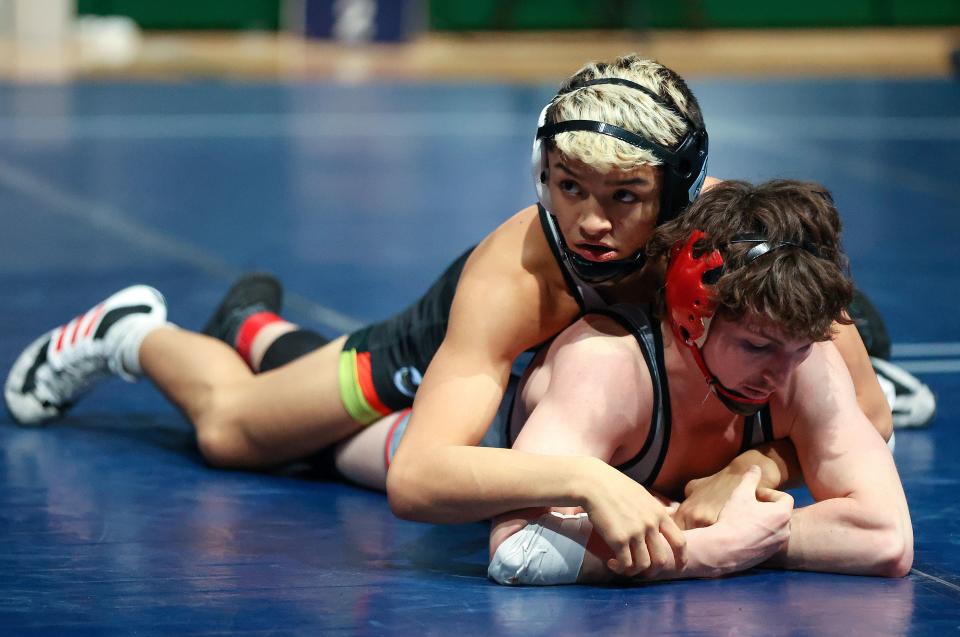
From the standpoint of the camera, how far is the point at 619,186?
2.73 m

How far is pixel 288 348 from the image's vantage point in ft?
12.6

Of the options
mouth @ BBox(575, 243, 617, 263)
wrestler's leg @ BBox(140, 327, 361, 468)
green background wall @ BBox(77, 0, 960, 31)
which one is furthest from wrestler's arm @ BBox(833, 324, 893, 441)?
green background wall @ BBox(77, 0, 960, 31)

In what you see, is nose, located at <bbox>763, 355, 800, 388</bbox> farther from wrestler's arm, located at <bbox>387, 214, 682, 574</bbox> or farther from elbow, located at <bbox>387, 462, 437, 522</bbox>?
elbow, located at <bbox>387, 462, 437, 522</bbox>

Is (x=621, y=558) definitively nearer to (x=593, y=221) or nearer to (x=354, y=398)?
(x=593, y=221)

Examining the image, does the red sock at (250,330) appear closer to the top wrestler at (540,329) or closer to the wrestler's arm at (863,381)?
the top wrestler at (540,329)

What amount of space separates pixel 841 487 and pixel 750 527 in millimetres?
182

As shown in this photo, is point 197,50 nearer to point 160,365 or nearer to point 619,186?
point 160,365

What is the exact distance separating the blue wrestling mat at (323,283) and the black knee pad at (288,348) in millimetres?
261

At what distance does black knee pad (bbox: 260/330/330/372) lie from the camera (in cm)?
382

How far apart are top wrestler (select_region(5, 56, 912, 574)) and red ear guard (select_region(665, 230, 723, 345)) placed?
11 centimetres

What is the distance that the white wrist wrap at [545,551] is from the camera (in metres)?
2.73

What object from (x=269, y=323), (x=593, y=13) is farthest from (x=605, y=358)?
(x=593, y=13)

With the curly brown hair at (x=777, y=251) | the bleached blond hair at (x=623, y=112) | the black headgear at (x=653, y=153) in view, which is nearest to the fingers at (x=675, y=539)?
the curly brown hair at (x=777, y=251)

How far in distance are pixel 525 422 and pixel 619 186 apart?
0.50m
